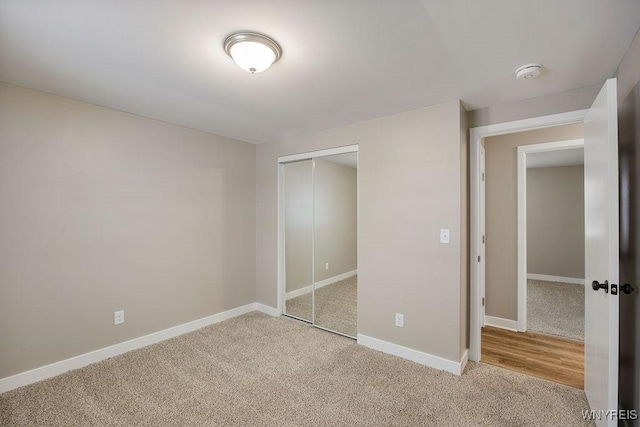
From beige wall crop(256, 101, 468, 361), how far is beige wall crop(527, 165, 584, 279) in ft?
A: 16.5

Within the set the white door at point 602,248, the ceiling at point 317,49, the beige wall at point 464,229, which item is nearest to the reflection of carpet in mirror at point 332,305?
the beige wall at point 464,229

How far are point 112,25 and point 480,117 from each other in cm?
290

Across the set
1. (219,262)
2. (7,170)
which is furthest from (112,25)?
(219,262)

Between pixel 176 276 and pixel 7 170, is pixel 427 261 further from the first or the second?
pixel 7 170

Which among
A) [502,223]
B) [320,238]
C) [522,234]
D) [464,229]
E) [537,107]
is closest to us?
[537,107]

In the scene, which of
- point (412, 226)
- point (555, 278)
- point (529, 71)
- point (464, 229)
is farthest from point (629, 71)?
point (555, 278)

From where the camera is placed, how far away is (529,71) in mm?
1928

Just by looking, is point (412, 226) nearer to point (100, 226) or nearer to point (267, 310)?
point (267, 310)

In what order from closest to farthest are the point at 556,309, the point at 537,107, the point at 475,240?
the point at 537,107
the point at 475,240
the point at 556,309

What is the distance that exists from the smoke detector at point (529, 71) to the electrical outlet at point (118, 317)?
13.0 feet

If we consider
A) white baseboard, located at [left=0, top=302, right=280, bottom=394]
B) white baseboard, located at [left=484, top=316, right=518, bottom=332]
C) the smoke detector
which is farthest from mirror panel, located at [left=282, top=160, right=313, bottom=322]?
the smoke detector

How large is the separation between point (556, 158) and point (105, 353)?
728 cm

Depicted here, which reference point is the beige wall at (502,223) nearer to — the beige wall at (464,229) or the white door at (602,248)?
the beige wall at (464,229)

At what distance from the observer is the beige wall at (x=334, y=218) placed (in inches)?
148
